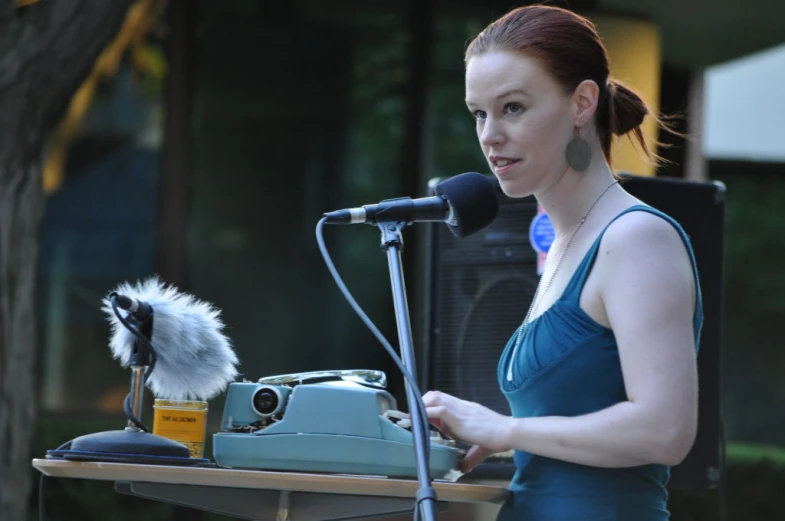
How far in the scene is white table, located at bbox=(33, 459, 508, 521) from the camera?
Result: 1.79 metres

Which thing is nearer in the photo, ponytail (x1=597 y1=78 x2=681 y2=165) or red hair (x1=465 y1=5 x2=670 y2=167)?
red hair (x1=465 y1=5 x2=670 y2=167)

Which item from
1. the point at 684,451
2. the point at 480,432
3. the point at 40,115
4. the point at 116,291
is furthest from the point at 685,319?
the point at 40,115

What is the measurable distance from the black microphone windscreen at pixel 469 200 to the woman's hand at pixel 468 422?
280 millimetres

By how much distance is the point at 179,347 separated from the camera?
2053 mm

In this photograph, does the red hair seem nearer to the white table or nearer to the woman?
the woman

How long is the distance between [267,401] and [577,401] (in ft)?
1.73

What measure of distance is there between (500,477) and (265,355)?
3.44 m

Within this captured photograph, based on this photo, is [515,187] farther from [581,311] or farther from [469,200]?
[581,311]

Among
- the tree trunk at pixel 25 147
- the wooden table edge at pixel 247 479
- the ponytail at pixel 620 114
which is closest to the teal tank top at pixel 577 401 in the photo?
the wooden table edge at pixel 247 479

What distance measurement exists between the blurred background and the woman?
4.22m

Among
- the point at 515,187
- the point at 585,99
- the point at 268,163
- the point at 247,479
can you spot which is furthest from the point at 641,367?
the point at 268,163

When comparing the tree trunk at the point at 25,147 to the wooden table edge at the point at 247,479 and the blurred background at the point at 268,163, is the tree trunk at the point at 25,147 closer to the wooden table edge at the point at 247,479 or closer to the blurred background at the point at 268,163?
the wooden table edge at the point at 247,479

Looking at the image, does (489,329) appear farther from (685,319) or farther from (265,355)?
(265,355)

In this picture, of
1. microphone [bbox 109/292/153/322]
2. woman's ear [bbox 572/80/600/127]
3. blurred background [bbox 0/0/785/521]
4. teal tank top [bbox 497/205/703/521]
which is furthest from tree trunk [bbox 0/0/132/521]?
blurred background [bbox 0/0/785/521]
